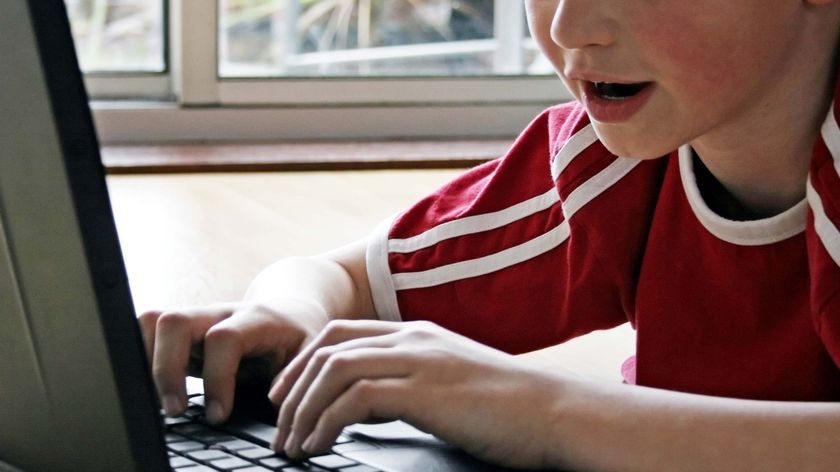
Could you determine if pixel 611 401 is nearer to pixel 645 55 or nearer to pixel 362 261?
pixel 645 55

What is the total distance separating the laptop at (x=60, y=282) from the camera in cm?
41

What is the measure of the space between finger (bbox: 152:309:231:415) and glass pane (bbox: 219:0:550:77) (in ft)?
4.48

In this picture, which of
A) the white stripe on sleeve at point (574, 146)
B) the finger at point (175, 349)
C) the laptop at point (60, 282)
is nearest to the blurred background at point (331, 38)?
the white stripe on sleeve at point (574, 146)

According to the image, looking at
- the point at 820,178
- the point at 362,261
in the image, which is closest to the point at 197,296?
the point at 362,261

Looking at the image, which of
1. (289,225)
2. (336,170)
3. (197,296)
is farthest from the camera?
(336,170)

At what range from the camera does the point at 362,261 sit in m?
0.92

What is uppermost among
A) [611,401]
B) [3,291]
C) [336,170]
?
[3,291]

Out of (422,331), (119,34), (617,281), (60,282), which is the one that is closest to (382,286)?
(617,281)

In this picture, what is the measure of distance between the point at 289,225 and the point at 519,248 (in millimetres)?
593

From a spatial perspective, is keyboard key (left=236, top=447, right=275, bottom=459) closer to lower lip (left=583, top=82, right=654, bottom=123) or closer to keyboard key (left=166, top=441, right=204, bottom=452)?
keyboard key (left=166, top=441, right=204, bottom=452)

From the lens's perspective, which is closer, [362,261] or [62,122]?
[62,122]

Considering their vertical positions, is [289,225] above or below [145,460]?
below

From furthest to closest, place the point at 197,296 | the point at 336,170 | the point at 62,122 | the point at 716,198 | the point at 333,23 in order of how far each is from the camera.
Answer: the point at 333,23 → the point at 336,170 → the point at 197,296 → the point at 716,198 → the point at 62,122

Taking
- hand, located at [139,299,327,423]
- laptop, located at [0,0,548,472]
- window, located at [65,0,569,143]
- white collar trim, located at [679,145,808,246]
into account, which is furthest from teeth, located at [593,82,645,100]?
window, located at [65,0,569,143]
